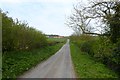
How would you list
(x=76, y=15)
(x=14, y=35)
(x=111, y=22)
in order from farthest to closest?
(x=76, y=15) < (x=14, y=35) < (x=111, y=22)

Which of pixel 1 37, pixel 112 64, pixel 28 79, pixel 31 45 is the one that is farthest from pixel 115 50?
pixel 31 45

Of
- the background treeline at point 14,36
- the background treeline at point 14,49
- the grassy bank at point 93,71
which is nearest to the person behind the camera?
the grassy bank at point 93,71

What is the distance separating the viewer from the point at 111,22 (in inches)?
1079

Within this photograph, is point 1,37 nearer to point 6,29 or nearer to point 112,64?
point 6,29

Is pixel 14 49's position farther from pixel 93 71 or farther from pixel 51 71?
pixel 93 71

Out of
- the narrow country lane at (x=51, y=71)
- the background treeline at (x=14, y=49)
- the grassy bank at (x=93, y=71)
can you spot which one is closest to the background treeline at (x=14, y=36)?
the background treeline at (x=14, y=49)

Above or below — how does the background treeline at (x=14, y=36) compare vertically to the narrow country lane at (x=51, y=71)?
above

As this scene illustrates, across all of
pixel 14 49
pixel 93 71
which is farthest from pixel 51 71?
pixel 14 49

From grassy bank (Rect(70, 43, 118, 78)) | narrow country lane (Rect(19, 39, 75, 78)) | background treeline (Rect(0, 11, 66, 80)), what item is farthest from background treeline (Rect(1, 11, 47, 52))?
grassy bank (Rect(70, 43, 118, 78))

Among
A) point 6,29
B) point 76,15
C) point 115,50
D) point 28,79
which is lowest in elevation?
point 28,79

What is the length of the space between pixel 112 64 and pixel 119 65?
9.35 feet

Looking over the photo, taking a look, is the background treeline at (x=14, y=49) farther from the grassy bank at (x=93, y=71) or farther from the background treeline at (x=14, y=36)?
the grassy bank at (x=93, y=71)

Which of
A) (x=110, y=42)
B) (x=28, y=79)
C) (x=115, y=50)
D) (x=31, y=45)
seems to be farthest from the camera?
(x=31, y=45)

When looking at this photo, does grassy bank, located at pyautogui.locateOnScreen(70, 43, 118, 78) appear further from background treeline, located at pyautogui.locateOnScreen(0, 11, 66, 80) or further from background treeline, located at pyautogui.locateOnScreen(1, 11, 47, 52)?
background treeline, located at pyautogui.locateOnScreen(1, 11, 47, 52)
